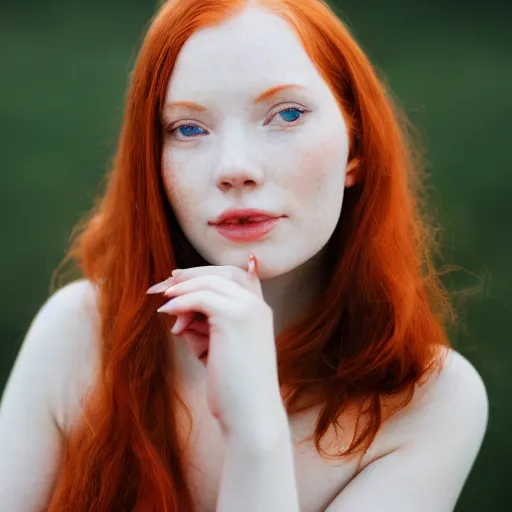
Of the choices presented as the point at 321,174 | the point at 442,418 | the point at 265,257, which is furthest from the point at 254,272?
the point at 442,418

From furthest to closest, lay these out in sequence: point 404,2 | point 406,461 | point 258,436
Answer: point 404,2 → point 406,461 → point 258,436

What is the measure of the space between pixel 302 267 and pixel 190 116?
9.4 inches

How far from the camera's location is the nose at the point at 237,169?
34.9 inches

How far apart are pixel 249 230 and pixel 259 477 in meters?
0.26

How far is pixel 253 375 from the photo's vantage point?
83 centimetres

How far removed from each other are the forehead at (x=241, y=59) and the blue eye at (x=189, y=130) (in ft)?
0.10

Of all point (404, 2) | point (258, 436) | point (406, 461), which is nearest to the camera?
point (258, 436)

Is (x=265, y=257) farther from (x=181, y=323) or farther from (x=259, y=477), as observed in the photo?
(x=259, y=477)

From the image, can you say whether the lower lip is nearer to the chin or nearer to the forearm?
the chin

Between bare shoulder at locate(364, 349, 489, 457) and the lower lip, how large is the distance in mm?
281

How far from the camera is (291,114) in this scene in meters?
0.92

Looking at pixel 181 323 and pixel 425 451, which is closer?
pixel 181 323

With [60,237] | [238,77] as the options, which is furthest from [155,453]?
[60,237]

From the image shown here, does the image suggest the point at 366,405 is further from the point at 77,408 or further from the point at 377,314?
the point at 77,408
